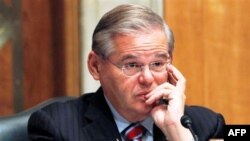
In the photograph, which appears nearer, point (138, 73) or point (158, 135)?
point (138, 73)

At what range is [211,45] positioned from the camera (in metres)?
3.41

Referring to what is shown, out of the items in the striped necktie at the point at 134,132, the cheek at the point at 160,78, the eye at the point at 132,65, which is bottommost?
the striped necktie at the point at 134,132

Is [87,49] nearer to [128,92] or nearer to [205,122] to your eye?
[205,122]

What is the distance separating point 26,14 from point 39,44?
168 millimetres

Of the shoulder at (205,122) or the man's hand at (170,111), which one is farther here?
the shoulder at (205,122)

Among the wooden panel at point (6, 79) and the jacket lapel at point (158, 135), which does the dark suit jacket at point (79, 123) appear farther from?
the wooden panel at point (6, 79)

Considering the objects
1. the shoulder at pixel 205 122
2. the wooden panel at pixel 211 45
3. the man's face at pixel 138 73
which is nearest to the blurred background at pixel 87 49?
the wooden panel at pixel 211 45

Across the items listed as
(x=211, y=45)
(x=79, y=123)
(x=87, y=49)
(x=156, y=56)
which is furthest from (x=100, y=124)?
(x=211, y=45)

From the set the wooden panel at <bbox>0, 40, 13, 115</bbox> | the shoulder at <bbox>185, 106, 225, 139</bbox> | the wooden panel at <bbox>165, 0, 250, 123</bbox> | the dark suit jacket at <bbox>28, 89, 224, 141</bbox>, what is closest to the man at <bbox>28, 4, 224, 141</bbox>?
the dark suit jacket at <bbox>28, 89, 224, 141</bbox>

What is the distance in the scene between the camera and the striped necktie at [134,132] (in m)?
2.10

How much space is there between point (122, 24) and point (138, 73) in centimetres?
16

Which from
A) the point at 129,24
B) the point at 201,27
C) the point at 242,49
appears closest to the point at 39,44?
the point at 201,27

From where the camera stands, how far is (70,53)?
11.0ft

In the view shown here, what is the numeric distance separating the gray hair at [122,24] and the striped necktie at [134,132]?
0.25 m
